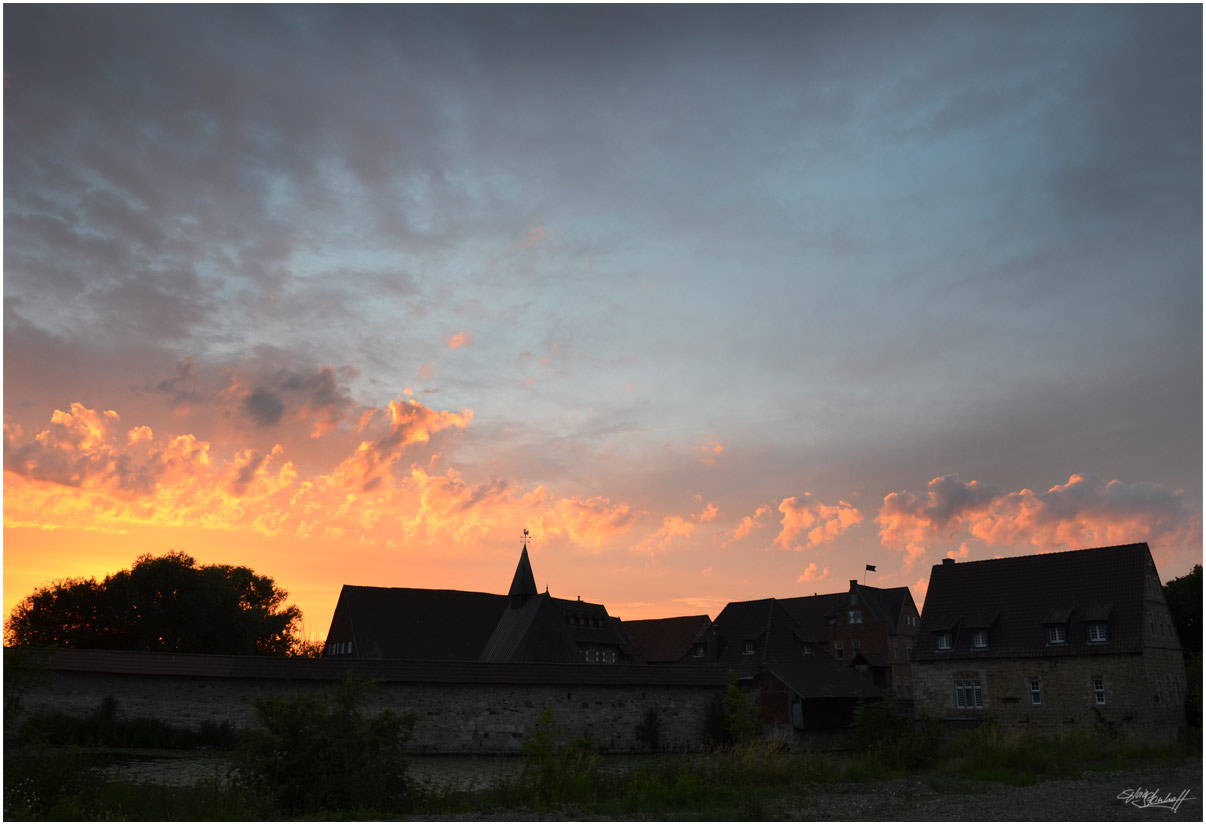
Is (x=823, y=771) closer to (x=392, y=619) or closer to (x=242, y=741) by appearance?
(x=242, y=741)

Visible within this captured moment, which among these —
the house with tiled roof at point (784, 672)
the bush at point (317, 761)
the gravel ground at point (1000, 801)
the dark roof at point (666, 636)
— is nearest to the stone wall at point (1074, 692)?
the house with tiled roof at point (784, 672)

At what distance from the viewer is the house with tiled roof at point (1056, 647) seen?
121ft

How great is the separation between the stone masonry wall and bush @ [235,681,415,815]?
489 inches

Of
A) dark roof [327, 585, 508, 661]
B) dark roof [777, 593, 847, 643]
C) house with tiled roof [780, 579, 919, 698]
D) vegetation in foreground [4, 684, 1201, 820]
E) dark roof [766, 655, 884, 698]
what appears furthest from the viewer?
dark roof [777, 593, 847, 643]

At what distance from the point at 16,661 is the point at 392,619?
4118cm

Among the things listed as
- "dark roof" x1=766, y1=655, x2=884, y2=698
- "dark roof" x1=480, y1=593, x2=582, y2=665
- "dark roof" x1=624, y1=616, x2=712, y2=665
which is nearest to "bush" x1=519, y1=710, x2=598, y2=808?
"dark roof" x1=480, y1=593, x2=582, y2=665

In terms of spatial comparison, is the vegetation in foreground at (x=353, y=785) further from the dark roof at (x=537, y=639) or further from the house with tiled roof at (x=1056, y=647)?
the dark roof at (x=537, y=639)

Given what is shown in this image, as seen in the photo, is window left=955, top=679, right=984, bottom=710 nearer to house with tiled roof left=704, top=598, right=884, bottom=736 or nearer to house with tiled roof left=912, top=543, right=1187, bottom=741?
house with tiled roof left=912, top=543, right=1187, bottom=741

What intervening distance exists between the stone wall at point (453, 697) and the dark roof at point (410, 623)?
64.2ft

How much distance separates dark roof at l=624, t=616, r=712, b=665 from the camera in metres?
64.4

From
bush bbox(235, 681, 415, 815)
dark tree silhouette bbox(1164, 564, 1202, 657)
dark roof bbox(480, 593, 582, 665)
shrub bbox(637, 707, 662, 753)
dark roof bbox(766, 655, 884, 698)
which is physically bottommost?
shrub bbox(637, 707, 662, 753)

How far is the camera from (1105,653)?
1468 inches

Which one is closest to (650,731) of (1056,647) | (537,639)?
(537,639)

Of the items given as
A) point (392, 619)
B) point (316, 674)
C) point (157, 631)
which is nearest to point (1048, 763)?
point (316, 674)
